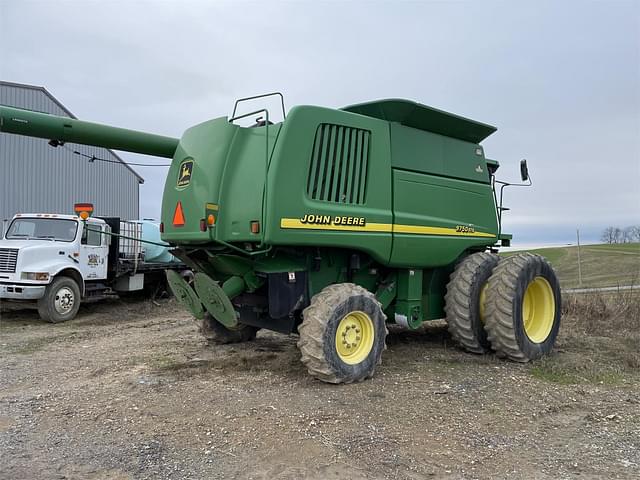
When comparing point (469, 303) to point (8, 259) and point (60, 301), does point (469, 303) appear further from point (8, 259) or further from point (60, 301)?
point (8, 259)

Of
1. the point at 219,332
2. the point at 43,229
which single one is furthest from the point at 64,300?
the point at 219,332

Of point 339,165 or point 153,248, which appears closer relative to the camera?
point 339,165

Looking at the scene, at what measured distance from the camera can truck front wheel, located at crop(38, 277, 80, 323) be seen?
10820mm

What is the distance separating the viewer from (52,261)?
11.1m

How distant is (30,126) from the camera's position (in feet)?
19.8

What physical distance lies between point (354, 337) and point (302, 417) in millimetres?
1316

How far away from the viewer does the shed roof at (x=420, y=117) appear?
6357 millimetres

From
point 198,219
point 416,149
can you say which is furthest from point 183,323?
point 416,149

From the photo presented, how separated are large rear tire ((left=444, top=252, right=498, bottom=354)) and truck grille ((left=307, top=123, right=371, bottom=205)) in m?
1.90

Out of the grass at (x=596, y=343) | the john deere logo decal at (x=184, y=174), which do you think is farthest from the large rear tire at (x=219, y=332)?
the grass at (x=596, y=343)

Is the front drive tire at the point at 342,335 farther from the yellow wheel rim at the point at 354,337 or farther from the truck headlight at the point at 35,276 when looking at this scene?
the truck headlight at the point at 35,276

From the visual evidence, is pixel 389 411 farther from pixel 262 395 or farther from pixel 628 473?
pixel 628 473

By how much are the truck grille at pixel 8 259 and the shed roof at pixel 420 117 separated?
25.8ft

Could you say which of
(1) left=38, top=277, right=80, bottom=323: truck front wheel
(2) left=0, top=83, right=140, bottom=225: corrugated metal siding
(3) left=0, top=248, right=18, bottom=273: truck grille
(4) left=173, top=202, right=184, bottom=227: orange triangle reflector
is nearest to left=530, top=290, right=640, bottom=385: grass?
(4) left=173, top=202, right=184, bottom=227: orange triangle reflector
